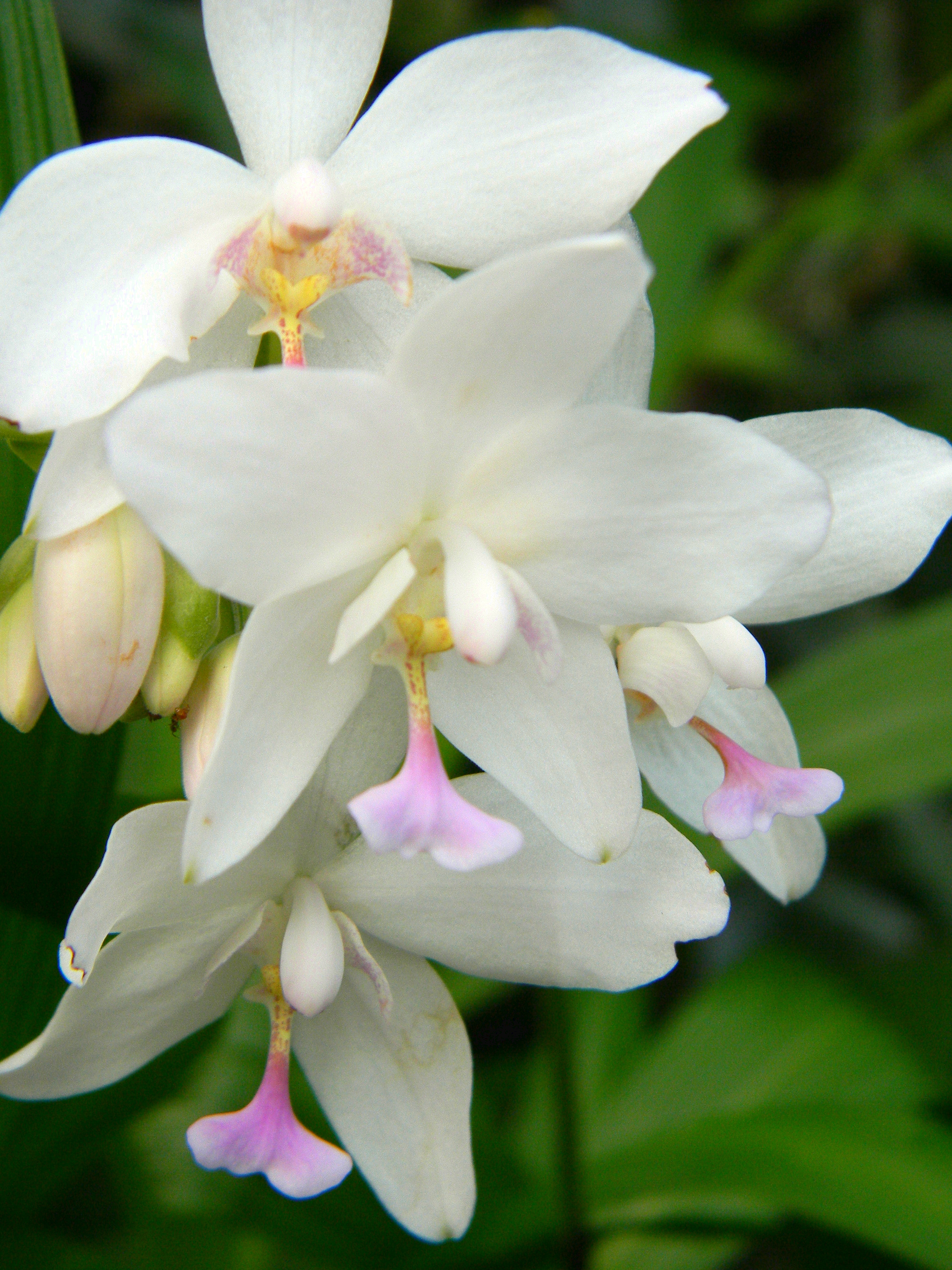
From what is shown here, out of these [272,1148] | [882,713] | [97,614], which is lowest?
[882,713]

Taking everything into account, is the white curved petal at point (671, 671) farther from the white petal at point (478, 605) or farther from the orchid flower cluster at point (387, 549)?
the white petal at point (478, 605)

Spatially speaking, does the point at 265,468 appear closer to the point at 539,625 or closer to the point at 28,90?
the point at 539,625

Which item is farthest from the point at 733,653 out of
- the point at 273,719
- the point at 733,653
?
the point at 273,719

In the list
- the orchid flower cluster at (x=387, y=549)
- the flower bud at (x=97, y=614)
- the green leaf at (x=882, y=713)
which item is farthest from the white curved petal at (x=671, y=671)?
the green leaf at (x=882, y=713)

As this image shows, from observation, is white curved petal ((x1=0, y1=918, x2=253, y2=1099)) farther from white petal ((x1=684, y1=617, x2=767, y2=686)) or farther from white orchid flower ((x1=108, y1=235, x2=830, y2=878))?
white petal ((x1=684, y1=617, x2=767, y2=686))

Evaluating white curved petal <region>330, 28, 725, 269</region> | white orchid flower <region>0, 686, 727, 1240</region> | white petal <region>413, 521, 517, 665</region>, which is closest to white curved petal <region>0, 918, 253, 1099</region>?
white orchid flower <region>0, 686, 727, 1240</region>

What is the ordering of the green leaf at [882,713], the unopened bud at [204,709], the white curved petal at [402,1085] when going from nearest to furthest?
the unopened bud at [204,709] → the white curved petal at [402,1085] → the green leaf at [882,713]

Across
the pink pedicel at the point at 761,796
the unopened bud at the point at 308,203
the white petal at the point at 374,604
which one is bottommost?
the pink pedicel at the point at 761,796
